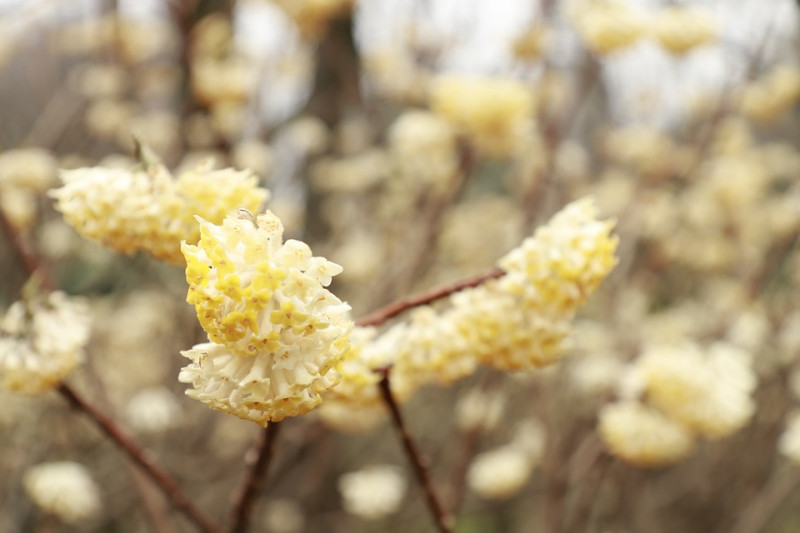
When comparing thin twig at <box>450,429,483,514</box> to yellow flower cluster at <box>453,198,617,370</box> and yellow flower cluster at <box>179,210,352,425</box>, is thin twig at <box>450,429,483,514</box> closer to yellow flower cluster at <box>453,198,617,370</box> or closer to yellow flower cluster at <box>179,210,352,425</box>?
yellow flower cluster at <box>453,198,617,370</box>

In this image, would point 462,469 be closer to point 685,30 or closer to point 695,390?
point 695,390

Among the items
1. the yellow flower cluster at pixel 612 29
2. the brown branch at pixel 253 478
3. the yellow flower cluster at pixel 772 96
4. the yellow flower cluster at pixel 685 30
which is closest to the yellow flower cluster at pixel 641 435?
the brown branch at pixel 253 478

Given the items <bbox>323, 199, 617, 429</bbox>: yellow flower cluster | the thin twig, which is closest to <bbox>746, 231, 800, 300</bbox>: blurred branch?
the thin twig

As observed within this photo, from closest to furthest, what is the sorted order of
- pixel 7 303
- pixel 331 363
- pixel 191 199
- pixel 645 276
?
pixel 331 363, pixel 191 199, pixel 7 303, pixel 645 276

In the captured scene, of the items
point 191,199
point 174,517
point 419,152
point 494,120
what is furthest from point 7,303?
point 191,199

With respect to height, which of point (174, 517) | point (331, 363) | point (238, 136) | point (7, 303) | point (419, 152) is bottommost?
point (331, 363)

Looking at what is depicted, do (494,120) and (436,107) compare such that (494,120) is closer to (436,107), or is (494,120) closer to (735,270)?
(436,107)

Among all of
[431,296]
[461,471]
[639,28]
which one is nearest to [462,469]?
[461,471]
